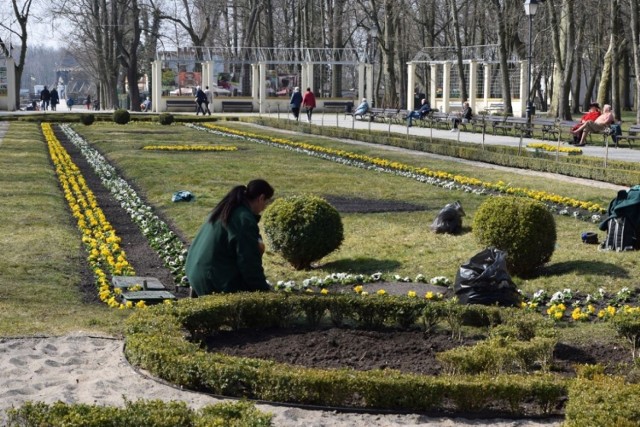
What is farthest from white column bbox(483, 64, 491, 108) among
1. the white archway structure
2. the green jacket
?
the green jacket

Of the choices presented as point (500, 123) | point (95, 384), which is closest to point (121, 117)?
point (500, 123)

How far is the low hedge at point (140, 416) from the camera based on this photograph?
520 centimetres

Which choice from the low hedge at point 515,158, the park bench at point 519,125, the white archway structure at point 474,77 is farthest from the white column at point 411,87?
the low hedge at point 515,158

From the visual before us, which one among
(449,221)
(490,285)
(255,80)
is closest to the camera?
(490,285)

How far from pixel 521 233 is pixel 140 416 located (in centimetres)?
615

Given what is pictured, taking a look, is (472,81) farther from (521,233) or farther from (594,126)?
(521,233)

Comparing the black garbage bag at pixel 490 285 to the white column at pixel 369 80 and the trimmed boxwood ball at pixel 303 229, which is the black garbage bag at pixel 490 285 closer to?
the trimmed boxwood ball at pixel 303 229

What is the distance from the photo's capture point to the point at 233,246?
27.7 feet

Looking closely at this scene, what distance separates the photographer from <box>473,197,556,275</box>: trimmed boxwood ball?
1065 cm

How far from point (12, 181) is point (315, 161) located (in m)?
7.51

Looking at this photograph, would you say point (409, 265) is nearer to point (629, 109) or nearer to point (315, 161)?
point (315, 161)

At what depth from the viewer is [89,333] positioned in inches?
324

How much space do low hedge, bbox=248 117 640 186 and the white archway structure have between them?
1843cm

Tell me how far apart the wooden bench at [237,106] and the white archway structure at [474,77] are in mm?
9224
